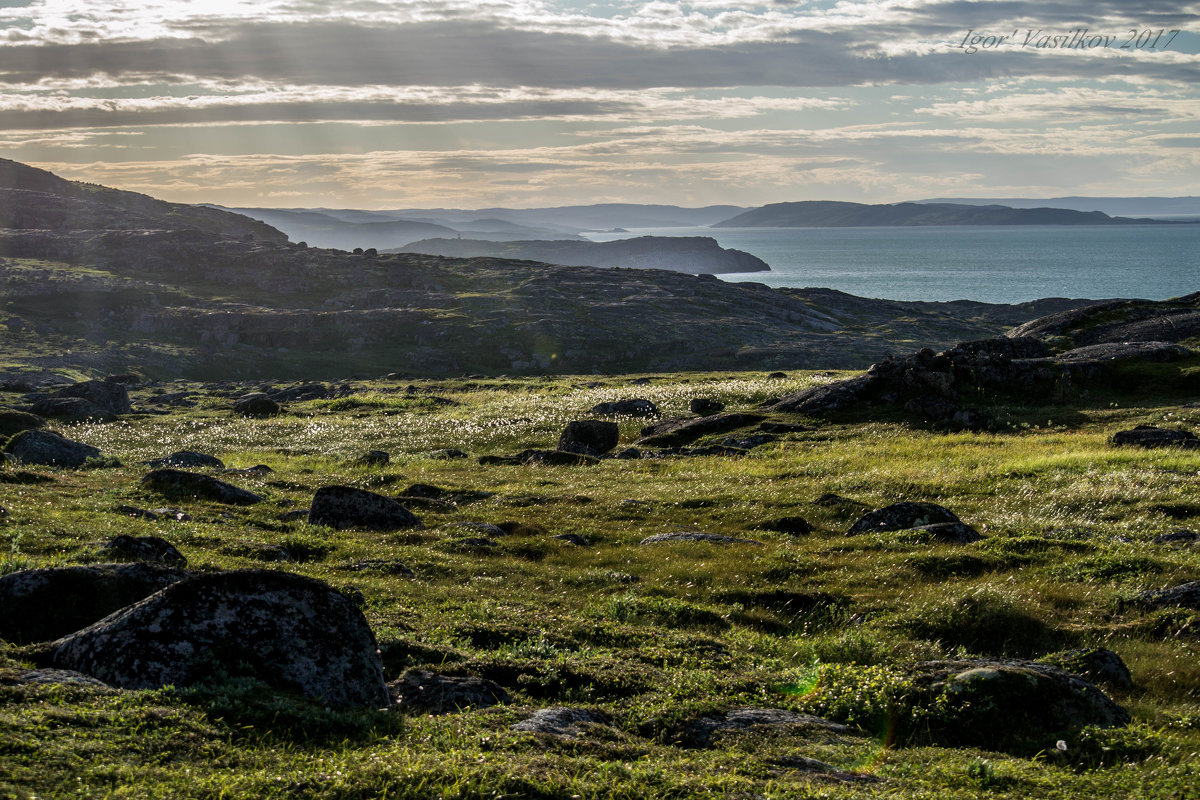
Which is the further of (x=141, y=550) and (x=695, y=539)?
(x=695, y=539)

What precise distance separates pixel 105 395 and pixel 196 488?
48.4 metres

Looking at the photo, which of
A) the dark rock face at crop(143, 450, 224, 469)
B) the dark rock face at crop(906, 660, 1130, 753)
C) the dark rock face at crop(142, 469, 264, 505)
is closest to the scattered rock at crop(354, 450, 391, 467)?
the dark rock face at crop(143, 450, 224, 469)

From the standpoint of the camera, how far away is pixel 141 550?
52.6 ft

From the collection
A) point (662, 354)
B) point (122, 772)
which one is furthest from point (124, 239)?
point (122, 772)

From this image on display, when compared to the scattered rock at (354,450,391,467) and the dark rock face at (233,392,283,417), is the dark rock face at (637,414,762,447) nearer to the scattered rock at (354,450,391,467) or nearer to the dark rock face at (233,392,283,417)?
the scattered rock at (354,450,391,467)

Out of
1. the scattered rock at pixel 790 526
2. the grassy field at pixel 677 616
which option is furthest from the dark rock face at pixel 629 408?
the scattered rock at pixel 790 526

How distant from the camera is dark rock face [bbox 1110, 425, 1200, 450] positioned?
29.1m

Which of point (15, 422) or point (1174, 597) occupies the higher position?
point (1174, 597)

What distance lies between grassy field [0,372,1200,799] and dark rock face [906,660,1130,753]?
365mm

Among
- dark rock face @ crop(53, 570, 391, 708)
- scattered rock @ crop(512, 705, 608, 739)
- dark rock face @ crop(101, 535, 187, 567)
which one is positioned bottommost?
dark rock face @ crop(101, 535, 187, 567)

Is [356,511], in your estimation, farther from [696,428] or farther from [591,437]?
[696,428]

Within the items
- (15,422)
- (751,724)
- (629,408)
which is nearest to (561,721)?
(751,724)

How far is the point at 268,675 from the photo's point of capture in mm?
9023

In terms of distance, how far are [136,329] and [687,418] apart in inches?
5022
